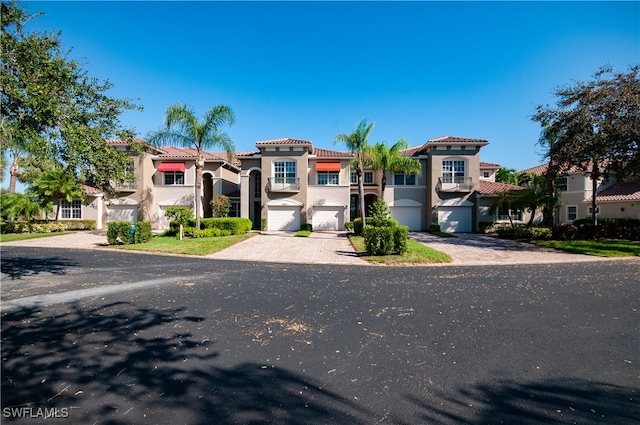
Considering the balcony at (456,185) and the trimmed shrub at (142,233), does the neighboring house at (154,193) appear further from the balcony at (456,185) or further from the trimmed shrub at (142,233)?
the balcony at (456,185)

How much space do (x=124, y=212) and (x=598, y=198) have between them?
44.7 meters

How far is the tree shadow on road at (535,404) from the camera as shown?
2.84 m

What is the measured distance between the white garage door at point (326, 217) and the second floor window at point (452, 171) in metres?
9.81

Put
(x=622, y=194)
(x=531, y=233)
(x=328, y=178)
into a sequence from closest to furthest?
(x=531, y=233), (x=622, y=194), (x=328, y=178)

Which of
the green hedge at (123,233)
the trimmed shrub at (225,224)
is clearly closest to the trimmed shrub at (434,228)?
the trimmed shrub at (225,224)

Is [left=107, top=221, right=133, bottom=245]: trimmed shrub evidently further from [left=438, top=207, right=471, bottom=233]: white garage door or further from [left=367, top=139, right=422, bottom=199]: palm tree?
[left=438, top=207, right=471, bottom=233]: white garage door

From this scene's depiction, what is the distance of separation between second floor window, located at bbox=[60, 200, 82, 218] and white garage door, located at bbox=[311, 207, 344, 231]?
2216 cm

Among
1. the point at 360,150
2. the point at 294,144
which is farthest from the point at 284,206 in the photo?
the point at 360,150

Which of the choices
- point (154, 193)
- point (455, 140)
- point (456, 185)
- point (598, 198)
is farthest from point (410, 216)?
point (154, 193)

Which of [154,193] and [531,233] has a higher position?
[154,193]

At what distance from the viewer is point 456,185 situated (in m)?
27.0

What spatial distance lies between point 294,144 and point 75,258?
697 inches

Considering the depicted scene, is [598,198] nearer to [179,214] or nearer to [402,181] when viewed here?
[402,181]

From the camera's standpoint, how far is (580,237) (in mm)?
20203
